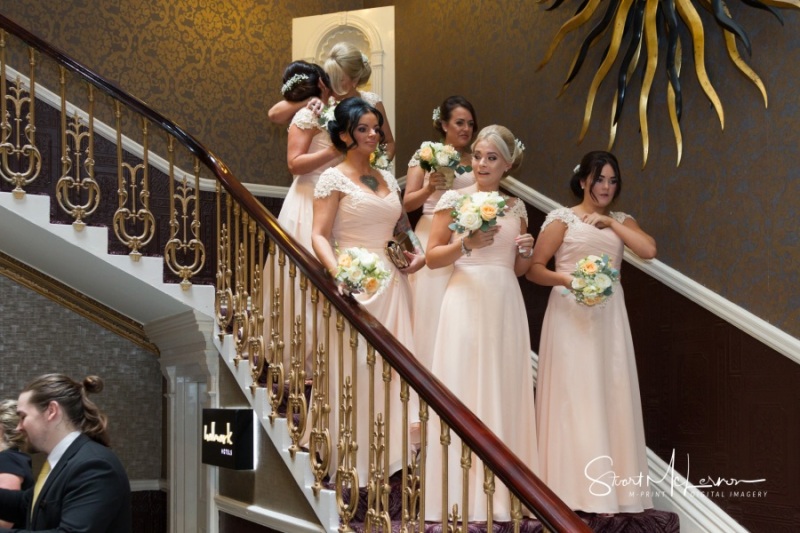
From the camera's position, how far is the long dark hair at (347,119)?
189 inches

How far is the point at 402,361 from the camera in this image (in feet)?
12.8

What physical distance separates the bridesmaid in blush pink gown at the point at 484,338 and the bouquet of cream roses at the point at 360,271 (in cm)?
40

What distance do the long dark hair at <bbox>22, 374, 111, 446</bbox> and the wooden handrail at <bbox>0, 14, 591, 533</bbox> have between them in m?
1.13

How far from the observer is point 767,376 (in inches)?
185

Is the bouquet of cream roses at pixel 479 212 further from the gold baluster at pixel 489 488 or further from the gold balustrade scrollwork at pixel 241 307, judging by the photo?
the gold balustrade scrollwork at pixel 241 307

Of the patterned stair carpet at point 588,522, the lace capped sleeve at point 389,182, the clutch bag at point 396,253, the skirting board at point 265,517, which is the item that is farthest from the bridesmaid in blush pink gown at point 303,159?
the patterned stair carpet at point 588,522

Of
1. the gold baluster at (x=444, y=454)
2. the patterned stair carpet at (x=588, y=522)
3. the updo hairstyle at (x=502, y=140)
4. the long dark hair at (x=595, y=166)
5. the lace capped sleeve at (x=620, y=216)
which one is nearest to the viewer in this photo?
the gold baluster at (x=444, y=454)

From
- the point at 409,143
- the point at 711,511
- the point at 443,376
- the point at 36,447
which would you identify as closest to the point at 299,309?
the point at 443,376

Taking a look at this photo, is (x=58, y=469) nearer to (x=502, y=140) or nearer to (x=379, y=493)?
(x=379, y=493)

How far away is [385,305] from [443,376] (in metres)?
0.48

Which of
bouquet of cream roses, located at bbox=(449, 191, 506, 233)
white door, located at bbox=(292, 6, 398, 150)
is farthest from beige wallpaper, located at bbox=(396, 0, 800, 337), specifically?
bouquet of cream roses, located at bbox=(449, 191, 506, 233)

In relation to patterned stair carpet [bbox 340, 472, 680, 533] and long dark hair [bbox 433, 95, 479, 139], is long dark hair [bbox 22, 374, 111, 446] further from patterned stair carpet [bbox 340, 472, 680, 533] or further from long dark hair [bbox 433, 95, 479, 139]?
long dark hair [bbox 433, 95, 479, 139]

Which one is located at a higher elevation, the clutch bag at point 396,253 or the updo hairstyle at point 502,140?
the updo hairstyle at point 502,140

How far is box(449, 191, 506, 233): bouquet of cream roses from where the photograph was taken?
4.36m
